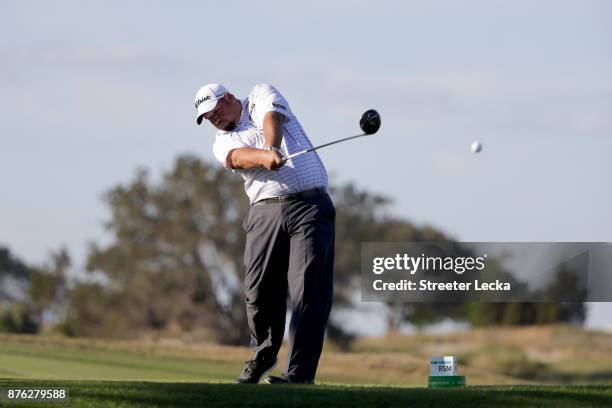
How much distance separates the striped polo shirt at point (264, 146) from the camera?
801 centimetres

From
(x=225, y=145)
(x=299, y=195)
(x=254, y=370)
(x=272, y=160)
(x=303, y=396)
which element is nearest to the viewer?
(x=303, y=396)

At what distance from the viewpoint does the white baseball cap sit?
8.14 m

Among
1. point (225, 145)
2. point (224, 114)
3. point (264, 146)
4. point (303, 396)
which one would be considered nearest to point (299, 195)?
point (264, 146)

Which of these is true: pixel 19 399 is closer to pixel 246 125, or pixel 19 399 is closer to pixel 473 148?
pixel 246 125

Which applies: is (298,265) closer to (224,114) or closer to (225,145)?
(225,145)

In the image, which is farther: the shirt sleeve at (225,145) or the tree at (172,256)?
the tree at (172,256)

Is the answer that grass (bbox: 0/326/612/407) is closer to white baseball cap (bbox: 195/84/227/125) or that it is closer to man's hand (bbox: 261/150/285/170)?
man's hand (bbox: 261/150/285/170)

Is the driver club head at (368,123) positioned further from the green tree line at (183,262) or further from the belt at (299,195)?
the green tree line at (183,262)

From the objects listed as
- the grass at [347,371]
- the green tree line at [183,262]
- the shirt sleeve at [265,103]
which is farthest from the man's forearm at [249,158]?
the green tree line at [183,262]

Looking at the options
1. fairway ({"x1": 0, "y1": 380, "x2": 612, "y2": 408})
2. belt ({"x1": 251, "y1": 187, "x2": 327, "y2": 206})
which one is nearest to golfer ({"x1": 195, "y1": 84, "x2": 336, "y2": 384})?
belt ({"x1": 251, "y1": 187, "x2": 327, "y2": 206})

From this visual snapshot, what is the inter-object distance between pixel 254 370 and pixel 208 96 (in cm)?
176

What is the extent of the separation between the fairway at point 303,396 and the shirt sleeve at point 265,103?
6.16 feet

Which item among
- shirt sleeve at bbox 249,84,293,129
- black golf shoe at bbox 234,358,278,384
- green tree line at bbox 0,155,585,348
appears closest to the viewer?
shirt sleeve at bbox 249,84,293,129

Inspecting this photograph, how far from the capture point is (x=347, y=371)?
1748 cm
